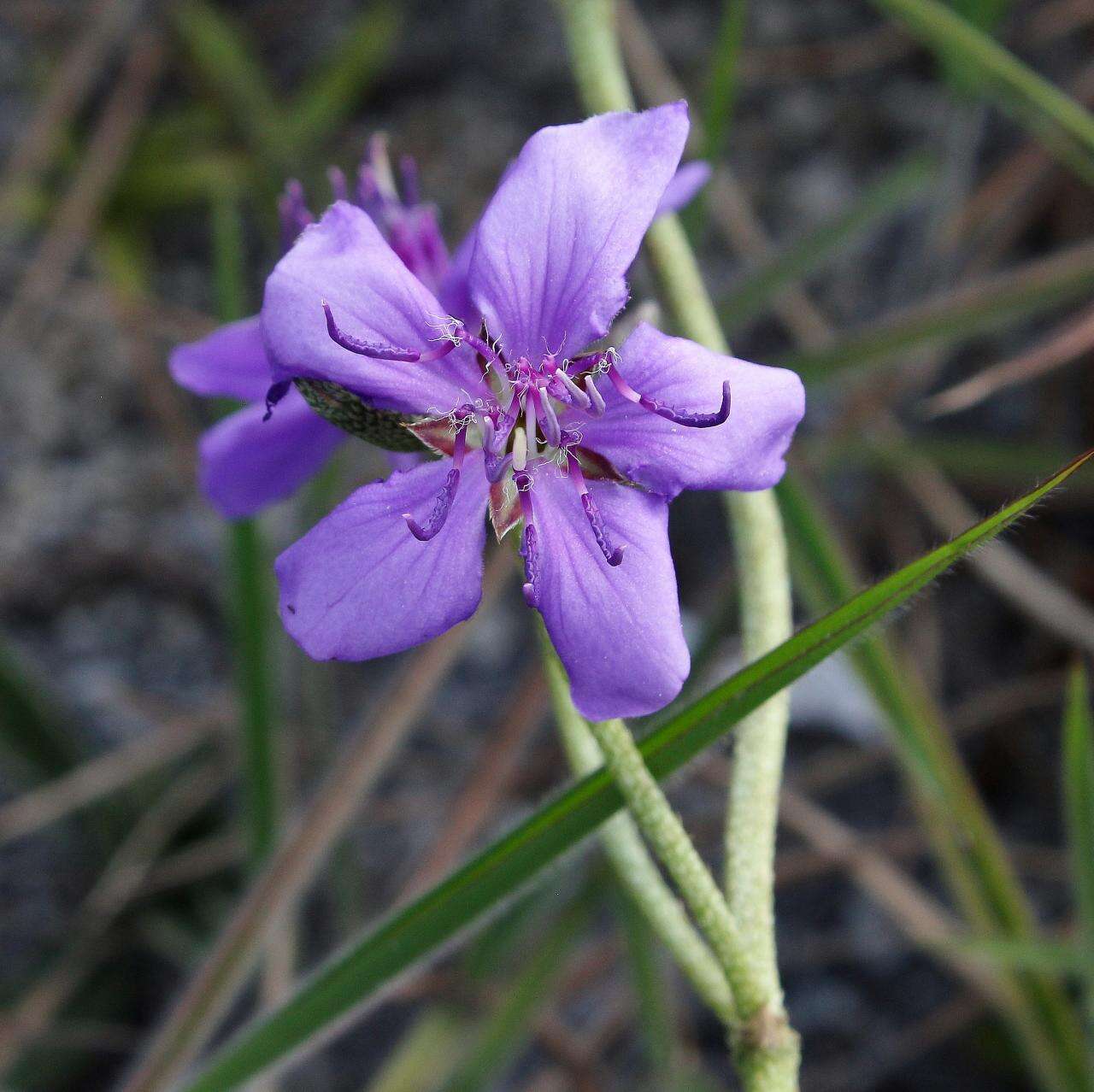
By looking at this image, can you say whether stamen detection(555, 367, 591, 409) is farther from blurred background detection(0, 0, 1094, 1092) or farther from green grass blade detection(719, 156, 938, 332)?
green grass blade detection(719, 156, 938, 332)

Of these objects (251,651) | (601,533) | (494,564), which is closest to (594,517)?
(601,533)

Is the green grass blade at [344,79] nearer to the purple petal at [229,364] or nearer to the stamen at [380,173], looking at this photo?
the stamen at [380,173]

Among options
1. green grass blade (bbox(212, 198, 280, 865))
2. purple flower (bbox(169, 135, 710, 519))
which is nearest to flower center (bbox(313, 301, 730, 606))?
purple flower (bbox(169, 135, 710, 519))

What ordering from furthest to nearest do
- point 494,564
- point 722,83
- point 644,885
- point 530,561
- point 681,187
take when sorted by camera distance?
point 494,564 → point 722,83 → point 681,187 → point 644,885 → point 530,561

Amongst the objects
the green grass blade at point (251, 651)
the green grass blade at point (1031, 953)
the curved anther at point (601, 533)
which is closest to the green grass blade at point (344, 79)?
the green grass blade at point (251, 651)

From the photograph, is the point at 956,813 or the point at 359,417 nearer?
the point at 359,417

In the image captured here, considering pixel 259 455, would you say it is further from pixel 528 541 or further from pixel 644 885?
pixel 644 885

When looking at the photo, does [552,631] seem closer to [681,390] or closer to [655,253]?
[681,390]
